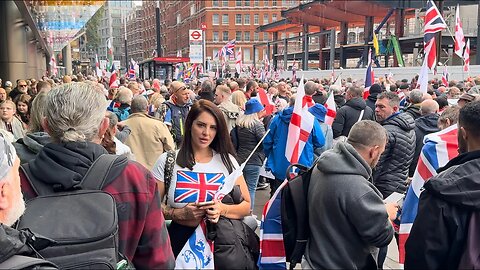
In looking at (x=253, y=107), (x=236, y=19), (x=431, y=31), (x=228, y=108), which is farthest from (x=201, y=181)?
(x=236, y=19)

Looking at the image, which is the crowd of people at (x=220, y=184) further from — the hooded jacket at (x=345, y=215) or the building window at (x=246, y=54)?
the building window at (x=246, y=54)

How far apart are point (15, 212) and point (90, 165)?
39 cm

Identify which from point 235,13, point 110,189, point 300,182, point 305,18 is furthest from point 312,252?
point 235,13

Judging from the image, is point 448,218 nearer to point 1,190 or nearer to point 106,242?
point 106,242

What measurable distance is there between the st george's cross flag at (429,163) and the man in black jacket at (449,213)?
117 cm

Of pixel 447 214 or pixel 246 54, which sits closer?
pixel 447 214

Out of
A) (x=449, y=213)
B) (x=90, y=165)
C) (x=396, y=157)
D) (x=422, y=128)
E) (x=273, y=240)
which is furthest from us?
(x=422, y=128)

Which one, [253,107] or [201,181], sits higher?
[253,107]

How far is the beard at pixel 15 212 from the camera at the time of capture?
1593 mm

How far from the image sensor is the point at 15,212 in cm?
161

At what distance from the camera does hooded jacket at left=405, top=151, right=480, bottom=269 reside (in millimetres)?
2303

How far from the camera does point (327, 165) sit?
2918mm

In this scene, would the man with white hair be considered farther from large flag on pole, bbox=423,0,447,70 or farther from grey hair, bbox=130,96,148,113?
large flag on pole, bbox=423,0,447,70

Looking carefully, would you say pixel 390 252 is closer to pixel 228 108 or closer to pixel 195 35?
pixel 228 108
